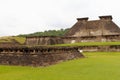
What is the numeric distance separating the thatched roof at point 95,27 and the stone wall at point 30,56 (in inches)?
948

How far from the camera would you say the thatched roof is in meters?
44.6

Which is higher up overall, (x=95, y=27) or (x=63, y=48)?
(x=95, y=27)

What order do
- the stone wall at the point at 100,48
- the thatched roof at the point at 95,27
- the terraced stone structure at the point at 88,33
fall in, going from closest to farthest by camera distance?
1. the stone wall at the point at 100,48
2. the terraced stone structure at the point at 88,33
3. the thatched roof at the point at 95,27

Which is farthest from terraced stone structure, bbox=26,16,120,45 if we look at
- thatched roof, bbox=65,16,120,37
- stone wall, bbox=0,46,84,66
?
stone wall, bbox=0,46,84,66

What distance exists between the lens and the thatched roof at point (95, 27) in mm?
44625

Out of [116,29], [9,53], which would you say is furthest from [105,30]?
[9,53]

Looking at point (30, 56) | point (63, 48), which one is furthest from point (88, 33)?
point (30, 56)

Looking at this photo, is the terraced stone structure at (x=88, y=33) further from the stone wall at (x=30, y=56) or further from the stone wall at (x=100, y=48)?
the stone wall at (x=30, y=56)

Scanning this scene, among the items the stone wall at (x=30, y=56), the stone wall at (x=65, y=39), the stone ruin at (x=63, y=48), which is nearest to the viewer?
the stone wall at (x=30, y=56)

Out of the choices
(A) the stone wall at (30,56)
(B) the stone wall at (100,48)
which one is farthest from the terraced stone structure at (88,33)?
(A) the stone wall at (30,56)

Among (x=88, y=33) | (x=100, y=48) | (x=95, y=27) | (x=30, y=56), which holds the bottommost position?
(x=100, y=48)

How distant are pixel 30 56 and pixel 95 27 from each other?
28.4m

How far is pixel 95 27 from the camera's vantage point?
151 ft

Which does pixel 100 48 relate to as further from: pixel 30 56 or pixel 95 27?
pixel 30 56
